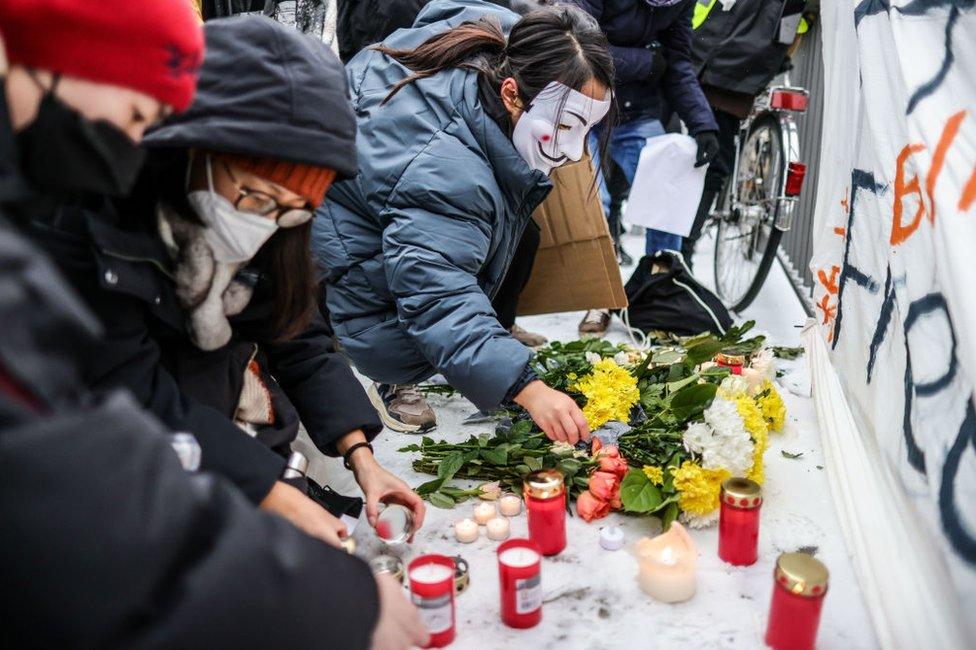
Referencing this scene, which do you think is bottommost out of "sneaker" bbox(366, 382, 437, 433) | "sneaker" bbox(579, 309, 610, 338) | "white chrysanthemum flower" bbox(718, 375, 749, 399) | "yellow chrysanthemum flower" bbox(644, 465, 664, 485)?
"sneaker" bbox(579, 309, 610, 338)

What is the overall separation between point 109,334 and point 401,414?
132 cm

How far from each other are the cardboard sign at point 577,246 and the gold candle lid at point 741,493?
1.16m

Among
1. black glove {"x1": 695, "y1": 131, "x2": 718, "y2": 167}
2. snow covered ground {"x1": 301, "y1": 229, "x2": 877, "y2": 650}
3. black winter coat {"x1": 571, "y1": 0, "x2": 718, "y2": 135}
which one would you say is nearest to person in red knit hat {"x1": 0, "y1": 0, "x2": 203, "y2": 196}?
snow covered ground {"x1": 301, "y1": 229, "x2": 877, "y2": 650}

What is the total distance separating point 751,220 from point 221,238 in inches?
118

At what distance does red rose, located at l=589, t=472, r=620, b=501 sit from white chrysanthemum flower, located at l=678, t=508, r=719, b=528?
16 centimetres

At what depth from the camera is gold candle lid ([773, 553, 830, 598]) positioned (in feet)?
3.89

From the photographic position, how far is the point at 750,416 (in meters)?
1.77

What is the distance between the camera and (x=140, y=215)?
1.10 m

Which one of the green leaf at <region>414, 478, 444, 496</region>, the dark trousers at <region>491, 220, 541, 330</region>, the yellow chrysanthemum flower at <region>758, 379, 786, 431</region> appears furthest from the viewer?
the dark trousers at <region>491, 220, 541, 330</region>

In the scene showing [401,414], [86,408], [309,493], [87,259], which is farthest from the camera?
[401,414]

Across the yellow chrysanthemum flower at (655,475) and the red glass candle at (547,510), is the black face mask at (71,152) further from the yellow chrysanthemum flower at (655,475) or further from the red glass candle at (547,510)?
the yellow chrysanthemum flower at (655,475)

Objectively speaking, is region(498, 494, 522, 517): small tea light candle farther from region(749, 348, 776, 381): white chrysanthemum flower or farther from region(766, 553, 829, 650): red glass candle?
region(749, 348, 776, 381): white chrysanthemum flower

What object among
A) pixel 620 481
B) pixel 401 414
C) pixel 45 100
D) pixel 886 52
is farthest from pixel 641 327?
pixel 45 100

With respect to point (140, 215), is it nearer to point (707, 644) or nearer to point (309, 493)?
point (309, 493)
